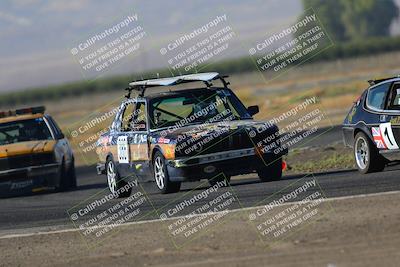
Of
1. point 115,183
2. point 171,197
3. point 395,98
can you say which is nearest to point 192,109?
point 171,197

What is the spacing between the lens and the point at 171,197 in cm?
1600

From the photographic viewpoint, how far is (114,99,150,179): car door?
1705cm

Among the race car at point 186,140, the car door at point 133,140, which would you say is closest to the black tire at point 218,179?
the race car at point 186,140

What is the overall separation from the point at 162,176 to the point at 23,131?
233 inches

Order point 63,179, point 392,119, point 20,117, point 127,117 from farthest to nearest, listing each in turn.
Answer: point 20,117 → point 63,179 → point 127,117 → point 392,119

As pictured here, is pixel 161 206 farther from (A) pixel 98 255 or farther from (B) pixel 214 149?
(A) pixel 98 255

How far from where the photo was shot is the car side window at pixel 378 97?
16109 millimetres

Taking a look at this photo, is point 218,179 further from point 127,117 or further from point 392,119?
point 392,119

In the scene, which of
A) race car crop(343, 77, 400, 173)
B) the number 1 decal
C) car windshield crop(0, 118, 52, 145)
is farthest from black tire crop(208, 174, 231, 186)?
car windshield crop(0, 118, 52, 145)

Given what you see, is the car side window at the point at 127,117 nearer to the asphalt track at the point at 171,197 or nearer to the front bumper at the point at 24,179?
the asphalt track at the point at 171,197

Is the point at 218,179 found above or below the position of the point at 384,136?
above

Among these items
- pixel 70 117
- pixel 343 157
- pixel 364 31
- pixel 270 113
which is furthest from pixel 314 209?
pixel 364 31

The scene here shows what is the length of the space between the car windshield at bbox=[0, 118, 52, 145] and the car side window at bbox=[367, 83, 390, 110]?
24.9ft

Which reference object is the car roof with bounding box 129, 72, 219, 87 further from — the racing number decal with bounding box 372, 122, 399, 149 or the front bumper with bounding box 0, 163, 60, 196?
the front bumper with bounding box 0, 163, 60, 196
